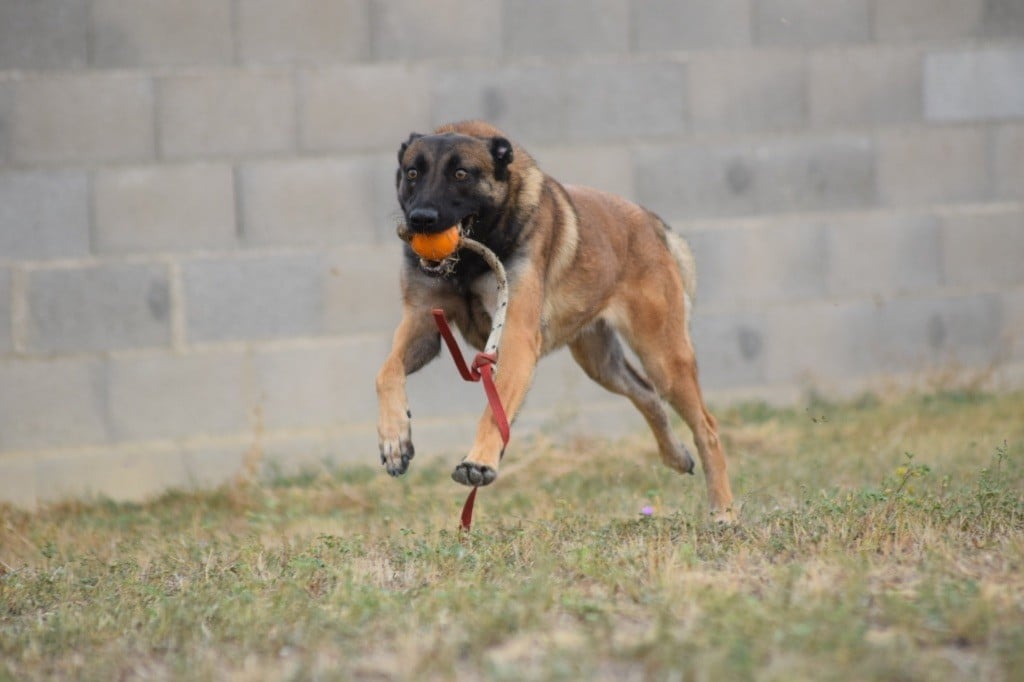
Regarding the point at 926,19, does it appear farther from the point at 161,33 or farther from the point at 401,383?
the point at 401,383

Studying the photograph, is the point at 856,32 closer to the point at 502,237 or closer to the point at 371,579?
the point at 502,237

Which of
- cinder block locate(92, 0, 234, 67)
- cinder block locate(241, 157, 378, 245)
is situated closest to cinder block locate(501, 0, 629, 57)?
cinder block locate(241, 157, 378, 245)

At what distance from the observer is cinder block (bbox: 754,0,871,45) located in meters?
8.77

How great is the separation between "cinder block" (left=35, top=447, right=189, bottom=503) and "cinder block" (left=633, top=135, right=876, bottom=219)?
3.42 meters

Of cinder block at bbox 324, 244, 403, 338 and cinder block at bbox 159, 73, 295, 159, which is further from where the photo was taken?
cinder block at bbox 324, 244, 403, 338

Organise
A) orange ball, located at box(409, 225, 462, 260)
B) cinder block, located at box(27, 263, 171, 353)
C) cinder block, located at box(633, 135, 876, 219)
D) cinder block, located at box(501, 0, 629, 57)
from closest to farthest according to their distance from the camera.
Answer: orange ball, located at box(409, 225, 462, 260), cinder block, located at box(27, 263, 171, 353), cinder block, located at box(501, 0, 629, 57), cinder block, located at box(633, 135, 876, 219)

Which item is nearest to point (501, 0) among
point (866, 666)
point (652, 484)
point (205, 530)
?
point (652, 484)

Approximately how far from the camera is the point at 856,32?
8.91m

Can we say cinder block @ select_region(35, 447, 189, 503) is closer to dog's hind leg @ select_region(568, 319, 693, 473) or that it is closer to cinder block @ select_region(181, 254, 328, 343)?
cinder block @ select_region(181, 254, 328, 343)

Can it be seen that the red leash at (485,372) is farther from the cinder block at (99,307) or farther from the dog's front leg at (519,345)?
the cinder block at (99,307)

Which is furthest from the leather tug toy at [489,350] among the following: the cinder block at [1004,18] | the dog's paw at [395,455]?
the cinder block at [1004,18]

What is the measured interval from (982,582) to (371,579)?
1.94m

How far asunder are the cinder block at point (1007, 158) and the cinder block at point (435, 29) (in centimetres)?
354

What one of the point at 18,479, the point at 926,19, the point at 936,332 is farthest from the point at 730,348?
the point at 18,479
